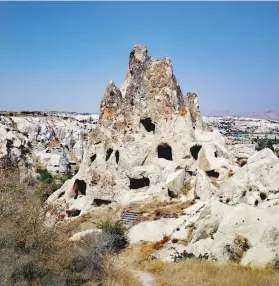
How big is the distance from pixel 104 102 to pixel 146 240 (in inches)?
620

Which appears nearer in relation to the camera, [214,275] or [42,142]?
[214,275]

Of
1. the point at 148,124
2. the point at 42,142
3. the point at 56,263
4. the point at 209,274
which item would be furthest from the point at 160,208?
the point at 42,142

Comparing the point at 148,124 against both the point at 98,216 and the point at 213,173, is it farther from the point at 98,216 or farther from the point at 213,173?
the point at 98,216

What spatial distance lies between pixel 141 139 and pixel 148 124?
1.71 meters

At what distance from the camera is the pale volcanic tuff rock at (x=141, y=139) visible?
31688mm

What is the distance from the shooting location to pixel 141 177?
104 ft

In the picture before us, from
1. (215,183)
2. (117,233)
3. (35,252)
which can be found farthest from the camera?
(215,183)

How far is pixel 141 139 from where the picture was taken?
33.0 metres

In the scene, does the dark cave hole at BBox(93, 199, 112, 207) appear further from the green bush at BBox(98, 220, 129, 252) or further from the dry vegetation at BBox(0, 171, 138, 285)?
the dry vegetation at BBox(0, 171, 138, 285)

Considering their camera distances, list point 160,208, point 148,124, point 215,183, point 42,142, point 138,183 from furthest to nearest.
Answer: point 42,142 < point 148,124 < point 138,183 < point 215,183 < point 160,208

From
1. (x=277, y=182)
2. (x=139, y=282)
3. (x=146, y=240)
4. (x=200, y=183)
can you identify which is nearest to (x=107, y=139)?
(x=200, y=183)

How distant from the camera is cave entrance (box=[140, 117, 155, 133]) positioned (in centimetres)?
3353

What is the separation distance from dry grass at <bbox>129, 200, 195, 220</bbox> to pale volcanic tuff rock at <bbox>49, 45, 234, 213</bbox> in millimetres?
1222

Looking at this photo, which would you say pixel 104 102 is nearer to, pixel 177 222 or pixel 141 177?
pixel 141 177
